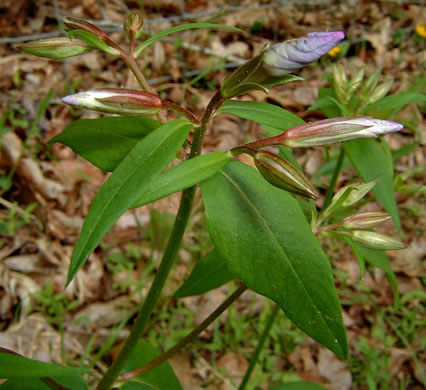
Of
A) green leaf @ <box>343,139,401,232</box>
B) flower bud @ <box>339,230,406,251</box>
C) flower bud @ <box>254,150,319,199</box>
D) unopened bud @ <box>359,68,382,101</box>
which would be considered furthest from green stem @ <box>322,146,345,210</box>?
flower bud @ <box>254,150,319,199</box>

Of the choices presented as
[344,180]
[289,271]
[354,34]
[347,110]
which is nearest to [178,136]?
[289,271]

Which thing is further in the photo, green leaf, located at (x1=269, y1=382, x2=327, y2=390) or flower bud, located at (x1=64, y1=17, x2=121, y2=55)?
green leaf, located at (x1=269, y1=382, x2=327, y2=390)

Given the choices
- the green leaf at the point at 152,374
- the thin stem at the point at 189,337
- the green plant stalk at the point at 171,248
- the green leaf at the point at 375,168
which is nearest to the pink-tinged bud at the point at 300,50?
the green plant stalk at the point at 171,248

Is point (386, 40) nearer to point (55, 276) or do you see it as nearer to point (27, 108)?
point (27, 108)

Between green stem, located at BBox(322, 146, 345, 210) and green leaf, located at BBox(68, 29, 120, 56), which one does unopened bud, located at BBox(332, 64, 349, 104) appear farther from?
green leaf, located at BBox(68, 29, 120, 56)

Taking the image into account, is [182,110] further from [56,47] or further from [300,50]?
[56,47]
